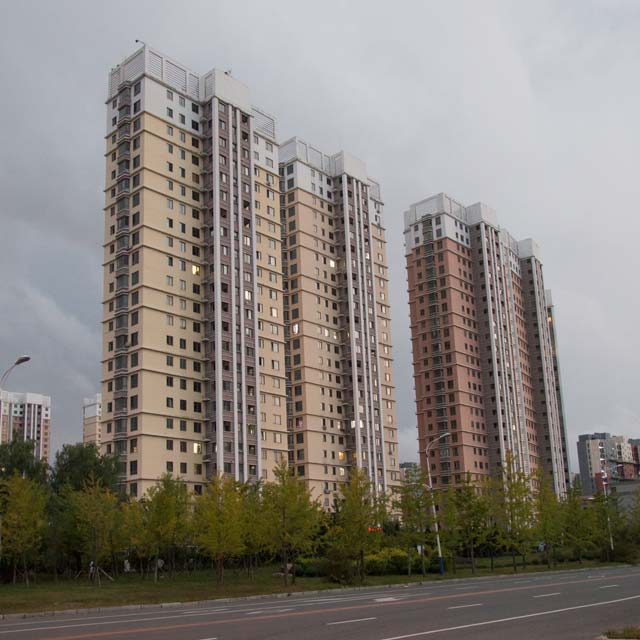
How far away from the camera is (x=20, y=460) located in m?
72.6

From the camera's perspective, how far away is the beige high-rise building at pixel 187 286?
8619cm

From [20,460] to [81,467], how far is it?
250 inches

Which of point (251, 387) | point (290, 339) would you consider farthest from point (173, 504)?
point (290, 339)

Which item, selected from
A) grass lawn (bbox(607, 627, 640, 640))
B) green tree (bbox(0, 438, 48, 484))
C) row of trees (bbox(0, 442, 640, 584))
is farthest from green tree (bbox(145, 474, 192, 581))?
grass lawn (bbox(607, 627, 640, 640))

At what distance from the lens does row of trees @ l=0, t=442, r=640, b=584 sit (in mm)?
52438

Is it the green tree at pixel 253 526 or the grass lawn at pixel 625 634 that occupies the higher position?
the green tree at pixel 253 526

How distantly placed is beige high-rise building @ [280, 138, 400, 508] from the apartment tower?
1742 cm

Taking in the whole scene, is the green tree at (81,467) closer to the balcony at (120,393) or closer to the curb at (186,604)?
the balcony at (120,393)

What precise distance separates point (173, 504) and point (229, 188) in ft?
153

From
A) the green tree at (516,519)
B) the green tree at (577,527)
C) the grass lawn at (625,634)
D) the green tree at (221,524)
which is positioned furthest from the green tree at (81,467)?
the grass lawn at (625,634)

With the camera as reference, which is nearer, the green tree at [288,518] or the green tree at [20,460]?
the green tree at [288,518]

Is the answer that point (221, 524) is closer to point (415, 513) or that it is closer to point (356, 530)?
point (356, 530)

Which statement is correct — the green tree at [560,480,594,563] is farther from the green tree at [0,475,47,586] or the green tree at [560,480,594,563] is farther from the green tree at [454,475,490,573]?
the green tree at [0,475,47,586]

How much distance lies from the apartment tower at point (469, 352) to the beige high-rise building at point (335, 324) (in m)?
17.4
